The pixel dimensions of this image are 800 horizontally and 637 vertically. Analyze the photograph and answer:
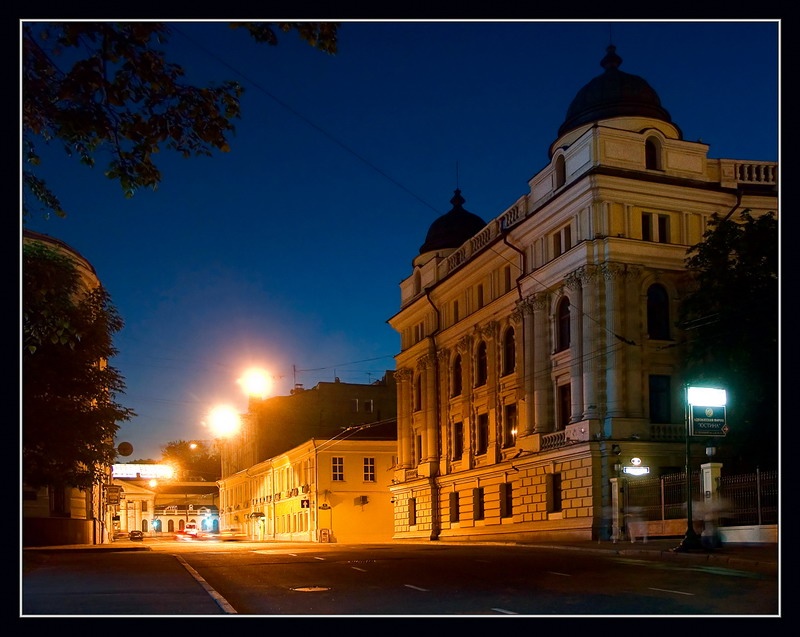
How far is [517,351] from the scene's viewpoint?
4291cm

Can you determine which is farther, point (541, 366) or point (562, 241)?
point (541, 366)

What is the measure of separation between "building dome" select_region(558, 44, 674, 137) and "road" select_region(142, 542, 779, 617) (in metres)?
23.1

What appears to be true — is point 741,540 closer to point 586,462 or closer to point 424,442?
point 586,462

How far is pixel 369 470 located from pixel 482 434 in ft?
64.4

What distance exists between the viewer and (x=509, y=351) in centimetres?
4472

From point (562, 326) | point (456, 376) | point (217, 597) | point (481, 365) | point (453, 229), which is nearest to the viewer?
point (217, 597)

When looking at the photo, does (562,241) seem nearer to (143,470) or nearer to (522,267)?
(522,267)

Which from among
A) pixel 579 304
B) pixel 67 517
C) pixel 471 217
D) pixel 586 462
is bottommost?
pixel 67 517

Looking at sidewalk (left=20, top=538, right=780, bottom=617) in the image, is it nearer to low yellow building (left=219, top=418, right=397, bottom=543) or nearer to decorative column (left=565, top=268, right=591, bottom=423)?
decorative column (left=565, top=268, right=591, bottom=423)

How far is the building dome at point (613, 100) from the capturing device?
132 feet

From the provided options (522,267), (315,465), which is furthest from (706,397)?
(315,465)

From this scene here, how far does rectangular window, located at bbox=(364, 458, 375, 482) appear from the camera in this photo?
2566 inches
